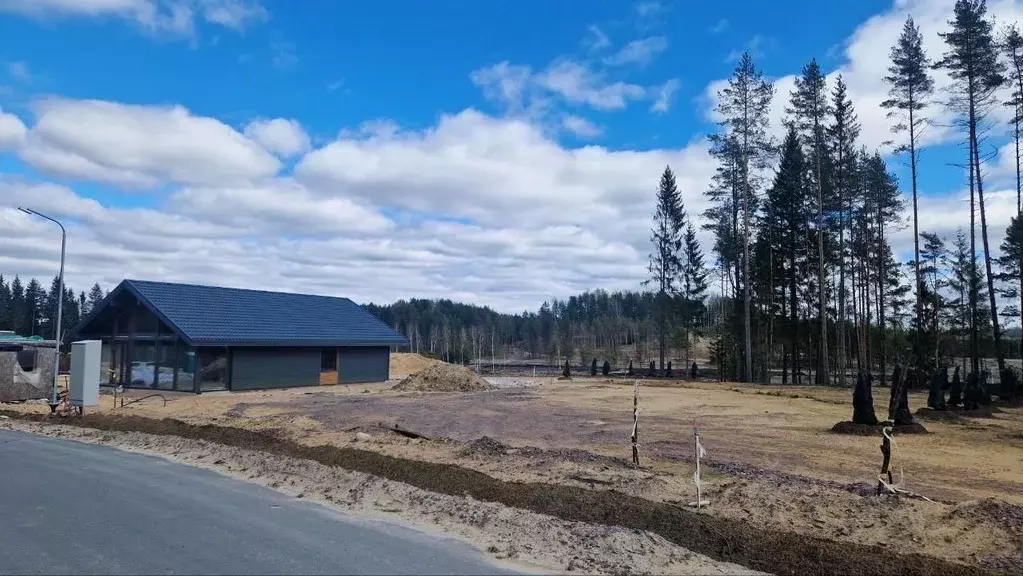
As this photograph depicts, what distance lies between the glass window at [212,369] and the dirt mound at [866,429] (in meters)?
22.9

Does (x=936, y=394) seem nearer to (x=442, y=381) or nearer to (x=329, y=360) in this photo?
(x=442, y=381)

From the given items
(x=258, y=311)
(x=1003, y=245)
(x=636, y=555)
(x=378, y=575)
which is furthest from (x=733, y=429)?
(x=1003, y=245)

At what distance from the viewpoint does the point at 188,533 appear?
22.9ft

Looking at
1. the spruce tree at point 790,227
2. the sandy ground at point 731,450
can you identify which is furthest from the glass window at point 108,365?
the spruce tree at point 790,227

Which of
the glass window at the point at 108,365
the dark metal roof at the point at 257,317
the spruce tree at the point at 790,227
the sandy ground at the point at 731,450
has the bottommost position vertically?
the sandy ground at the point at 731,450

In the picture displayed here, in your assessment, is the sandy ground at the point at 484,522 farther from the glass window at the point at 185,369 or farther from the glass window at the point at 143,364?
the glass window at the point at 143,364

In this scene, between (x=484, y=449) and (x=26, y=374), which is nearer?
(x=484, y=449)

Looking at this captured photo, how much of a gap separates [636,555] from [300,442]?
9484 mm

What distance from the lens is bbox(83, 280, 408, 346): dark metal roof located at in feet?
90.8

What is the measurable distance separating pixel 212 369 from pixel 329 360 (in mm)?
6623

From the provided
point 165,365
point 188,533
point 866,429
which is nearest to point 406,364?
point 165,365

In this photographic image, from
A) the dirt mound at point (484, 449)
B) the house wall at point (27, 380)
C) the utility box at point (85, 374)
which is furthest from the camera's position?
the house wall at point (27, 380)

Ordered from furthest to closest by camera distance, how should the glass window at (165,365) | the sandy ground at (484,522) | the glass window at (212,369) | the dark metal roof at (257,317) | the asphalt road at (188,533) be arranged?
1. the glass window at (165,365)
2. the dark metal roof at (257,317)
3. the glass window at (212,369)
4. the sandy ground at (484,522)
5. the asphalt road at (188,533)

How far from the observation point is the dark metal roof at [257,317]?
27672 mm
